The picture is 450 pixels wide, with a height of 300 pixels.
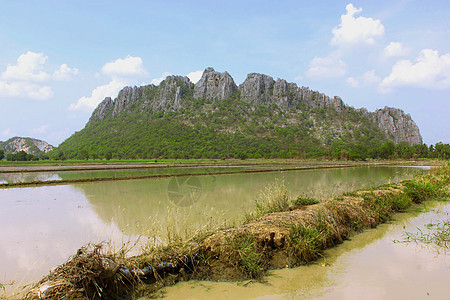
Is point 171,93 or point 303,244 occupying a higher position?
point 171,93

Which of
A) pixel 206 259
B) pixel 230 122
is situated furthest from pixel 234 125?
pixel 206 259

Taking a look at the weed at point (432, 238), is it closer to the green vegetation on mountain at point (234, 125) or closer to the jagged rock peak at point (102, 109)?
the green vegetation on mountain at point (234, 125)

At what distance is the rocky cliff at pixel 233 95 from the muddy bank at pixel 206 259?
331 feet

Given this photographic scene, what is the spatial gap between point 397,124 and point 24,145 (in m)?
165

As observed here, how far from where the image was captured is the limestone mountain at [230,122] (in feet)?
259

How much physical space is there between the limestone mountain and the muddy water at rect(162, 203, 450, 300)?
2600 inches

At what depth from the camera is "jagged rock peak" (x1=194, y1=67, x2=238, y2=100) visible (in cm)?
10932

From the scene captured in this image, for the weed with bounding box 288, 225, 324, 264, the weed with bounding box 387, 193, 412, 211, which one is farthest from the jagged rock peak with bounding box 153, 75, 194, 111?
the weed with bounding box 288, 225, 324, 264

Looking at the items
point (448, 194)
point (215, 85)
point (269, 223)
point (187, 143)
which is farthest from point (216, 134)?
point (269, 223)

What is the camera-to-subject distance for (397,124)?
379 ft

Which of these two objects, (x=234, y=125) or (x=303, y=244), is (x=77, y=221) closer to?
(x=303, y=244)

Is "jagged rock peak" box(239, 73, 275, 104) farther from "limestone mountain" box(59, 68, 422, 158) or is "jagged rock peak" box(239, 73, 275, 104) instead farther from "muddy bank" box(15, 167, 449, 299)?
"muddy bank" box(15, 167, 449, 299)

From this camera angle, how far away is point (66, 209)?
378 inches

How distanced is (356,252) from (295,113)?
339ft
